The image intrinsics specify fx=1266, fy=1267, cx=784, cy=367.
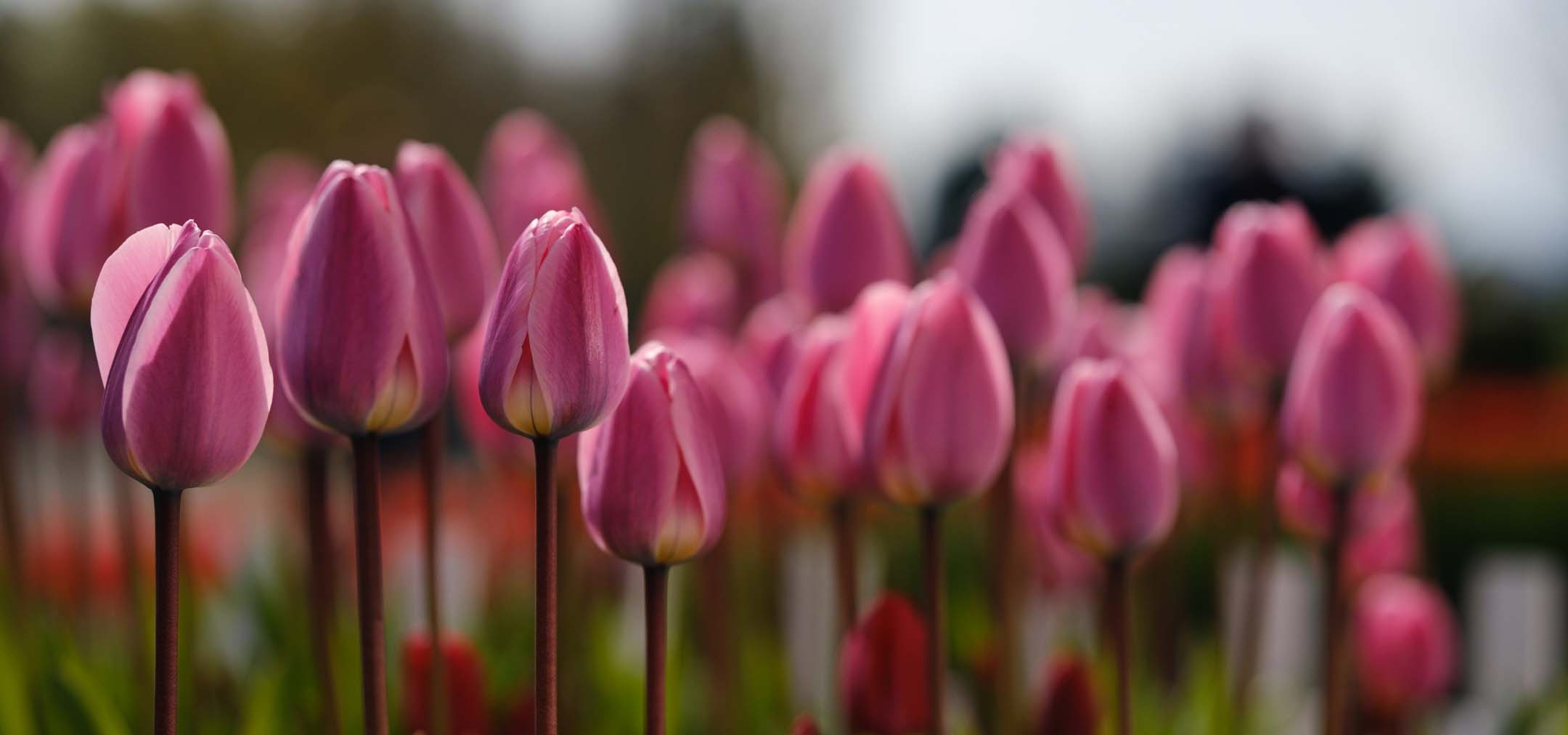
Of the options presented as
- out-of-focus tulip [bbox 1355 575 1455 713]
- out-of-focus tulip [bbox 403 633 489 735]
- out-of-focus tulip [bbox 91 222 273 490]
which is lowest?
out-of-focus tulip [bbox 1355 575 1455 713]

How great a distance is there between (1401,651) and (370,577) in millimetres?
1621

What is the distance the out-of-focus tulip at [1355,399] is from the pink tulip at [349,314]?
832mm

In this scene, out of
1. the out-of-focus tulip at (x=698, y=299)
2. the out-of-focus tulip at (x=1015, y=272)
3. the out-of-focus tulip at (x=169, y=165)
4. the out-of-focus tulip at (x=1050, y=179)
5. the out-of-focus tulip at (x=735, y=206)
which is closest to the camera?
the out-of-focus tulip at (x=169, y=165)

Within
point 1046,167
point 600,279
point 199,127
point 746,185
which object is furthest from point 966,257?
point 746,185

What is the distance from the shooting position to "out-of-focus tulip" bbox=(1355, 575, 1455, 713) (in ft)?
6.17

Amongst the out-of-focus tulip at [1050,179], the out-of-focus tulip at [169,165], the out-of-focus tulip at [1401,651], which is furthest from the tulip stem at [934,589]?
the out-of-focus tulip at [1401,651]

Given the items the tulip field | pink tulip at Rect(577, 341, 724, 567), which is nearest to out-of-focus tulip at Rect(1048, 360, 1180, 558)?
the tulip field

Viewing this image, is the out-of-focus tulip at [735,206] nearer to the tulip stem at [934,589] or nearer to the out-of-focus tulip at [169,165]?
the out-of-focus tulip at [169,165]

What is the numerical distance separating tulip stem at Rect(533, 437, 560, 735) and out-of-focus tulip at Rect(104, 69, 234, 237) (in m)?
0.62

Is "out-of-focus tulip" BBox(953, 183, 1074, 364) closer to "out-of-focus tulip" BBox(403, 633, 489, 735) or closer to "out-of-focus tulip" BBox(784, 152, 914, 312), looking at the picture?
"out-of-focus tulip" BBox(784, 152, 914, 312)

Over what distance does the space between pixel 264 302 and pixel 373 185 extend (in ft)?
1.61

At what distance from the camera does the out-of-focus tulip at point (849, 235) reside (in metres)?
1.55

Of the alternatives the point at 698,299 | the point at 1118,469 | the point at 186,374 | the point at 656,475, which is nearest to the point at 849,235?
the point at 698,299

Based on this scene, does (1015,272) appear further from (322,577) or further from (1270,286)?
(322,577)
